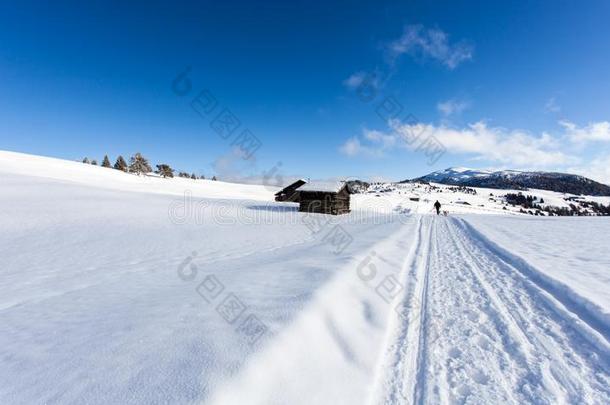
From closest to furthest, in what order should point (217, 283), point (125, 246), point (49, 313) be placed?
1. point (49, 313)
2. point (217, 283)
3. point (125, 246)

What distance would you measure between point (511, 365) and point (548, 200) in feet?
705

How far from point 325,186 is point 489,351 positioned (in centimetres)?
2889

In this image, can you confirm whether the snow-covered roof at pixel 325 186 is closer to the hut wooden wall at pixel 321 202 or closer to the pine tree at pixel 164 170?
the hut wooden wall at pixel 321 202

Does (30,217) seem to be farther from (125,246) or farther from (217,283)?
(217,283)

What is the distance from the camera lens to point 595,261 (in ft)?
25.2

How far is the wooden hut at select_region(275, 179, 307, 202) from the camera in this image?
4747cm

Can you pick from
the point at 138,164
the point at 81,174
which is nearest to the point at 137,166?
the point at 138,164

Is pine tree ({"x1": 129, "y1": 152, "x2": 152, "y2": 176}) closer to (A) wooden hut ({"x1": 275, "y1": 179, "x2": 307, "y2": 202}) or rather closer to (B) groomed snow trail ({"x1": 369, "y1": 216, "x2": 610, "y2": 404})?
(A) wooden hut ({"x1": 275, "y1": 179, "x2": 307, "y2": 202})

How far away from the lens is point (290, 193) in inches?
1944

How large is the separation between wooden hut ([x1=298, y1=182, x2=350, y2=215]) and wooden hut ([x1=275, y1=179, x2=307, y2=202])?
47.5 ft

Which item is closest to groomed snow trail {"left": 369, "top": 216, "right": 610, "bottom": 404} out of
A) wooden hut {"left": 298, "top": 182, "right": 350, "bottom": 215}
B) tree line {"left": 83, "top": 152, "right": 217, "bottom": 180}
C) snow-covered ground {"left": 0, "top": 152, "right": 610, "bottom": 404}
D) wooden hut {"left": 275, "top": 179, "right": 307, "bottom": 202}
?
snow-covered ground {"left": 0, "top": 152, "right": 610, "bottom": 404}

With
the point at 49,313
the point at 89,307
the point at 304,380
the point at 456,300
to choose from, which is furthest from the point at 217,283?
the point at 456,300

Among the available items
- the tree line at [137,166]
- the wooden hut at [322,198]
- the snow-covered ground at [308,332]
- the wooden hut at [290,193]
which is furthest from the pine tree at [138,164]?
the snow-covered ground at [308,332]

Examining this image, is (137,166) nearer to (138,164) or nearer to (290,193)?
(138,164)
